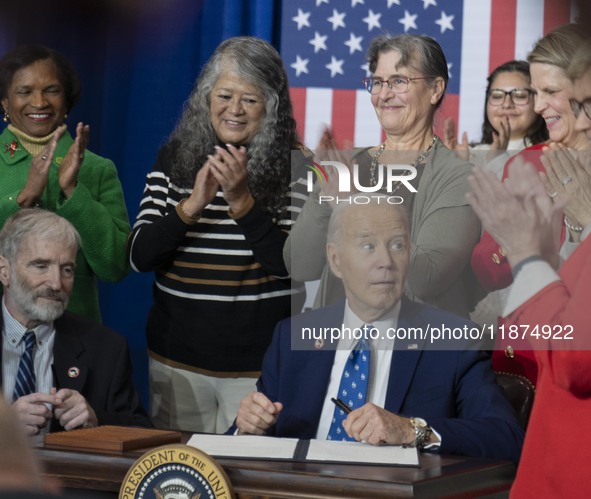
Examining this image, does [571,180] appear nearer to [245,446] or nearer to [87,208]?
[245,446]

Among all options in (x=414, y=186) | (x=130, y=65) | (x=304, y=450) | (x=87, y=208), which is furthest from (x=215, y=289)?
(x=130, y=65)

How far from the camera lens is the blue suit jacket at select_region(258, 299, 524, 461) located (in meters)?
2.06

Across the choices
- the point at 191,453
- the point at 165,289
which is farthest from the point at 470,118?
the point at 191,453

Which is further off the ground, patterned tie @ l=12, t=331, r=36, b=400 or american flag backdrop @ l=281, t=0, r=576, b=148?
american flag backdrop @ l=281, t=0, r=576, b=148

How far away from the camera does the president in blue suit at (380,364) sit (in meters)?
2.10

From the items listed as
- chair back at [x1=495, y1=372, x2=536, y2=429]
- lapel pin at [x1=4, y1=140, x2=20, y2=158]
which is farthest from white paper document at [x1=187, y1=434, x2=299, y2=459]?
lapel pin at [x1=4, y1=140, x2=20, y2=158]

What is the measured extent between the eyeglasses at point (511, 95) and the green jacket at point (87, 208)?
121cm

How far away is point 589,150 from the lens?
85.7 inches

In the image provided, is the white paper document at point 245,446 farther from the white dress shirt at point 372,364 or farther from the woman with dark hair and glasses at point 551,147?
the woman with dark hair and glasses at point 551,147

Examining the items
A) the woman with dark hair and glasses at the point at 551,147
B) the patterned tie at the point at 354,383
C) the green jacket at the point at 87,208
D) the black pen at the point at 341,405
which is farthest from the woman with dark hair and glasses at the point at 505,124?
the green jacket at the point at 87,208

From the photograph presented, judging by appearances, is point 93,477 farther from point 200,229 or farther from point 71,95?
point 71,95

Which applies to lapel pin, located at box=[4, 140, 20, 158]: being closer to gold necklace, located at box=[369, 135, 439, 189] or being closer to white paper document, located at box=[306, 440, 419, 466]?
gold necklace, located at box=[369, 135, 439, 189]

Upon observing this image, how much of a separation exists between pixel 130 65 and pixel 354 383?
1.97m

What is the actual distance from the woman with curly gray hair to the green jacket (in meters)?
0.12
